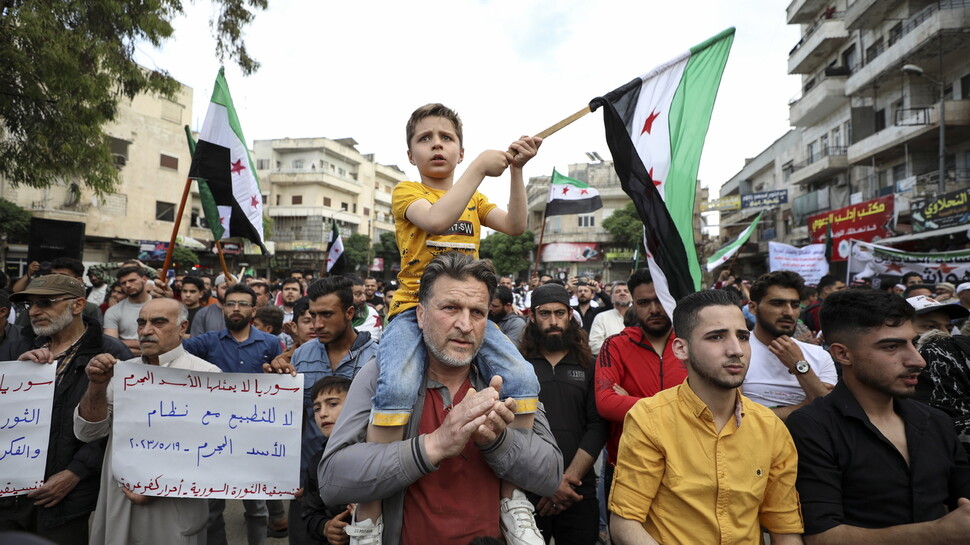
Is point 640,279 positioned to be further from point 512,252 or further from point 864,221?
point 512,252

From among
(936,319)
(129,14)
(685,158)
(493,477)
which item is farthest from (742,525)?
(129,14)

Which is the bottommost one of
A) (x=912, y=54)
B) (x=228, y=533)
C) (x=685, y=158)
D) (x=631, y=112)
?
(x=228, y=533)

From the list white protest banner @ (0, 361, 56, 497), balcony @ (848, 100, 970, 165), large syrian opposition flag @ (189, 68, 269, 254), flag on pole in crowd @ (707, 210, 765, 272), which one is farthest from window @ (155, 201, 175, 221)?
balcony @ (848, 100, 970, 165)

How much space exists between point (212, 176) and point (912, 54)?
26.1 metres

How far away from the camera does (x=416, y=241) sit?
2447mm

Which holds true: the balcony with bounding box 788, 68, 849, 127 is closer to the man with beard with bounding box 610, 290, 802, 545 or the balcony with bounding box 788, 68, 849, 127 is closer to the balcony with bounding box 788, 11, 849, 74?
the balcony with bounding box 788, 11, 849, 74

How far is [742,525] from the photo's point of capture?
2.13 meters

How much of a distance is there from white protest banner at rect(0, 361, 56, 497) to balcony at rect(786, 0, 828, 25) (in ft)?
121

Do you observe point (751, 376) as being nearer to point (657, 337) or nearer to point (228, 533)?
point (657, 337)

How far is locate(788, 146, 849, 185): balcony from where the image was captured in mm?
27266

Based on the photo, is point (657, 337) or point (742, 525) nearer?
point (742, 525)

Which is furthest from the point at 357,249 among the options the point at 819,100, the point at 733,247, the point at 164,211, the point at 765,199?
the point at 733,247

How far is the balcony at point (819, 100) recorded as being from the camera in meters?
27.0

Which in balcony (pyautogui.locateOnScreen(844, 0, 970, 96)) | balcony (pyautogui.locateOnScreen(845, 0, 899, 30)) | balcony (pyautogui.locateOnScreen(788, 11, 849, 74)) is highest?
balcony (pyautogui.locateOnScreen(788, 11, 849, 74))
